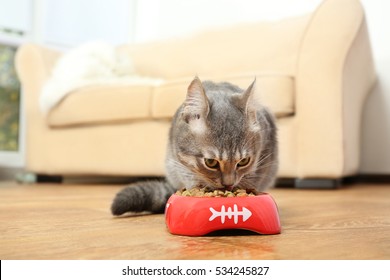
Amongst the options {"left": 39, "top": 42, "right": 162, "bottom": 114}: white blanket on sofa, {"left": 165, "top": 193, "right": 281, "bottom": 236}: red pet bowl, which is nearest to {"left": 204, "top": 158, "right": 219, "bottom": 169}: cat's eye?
{"left": 165, "top": 193, "right": 281, "bottom": 236}: red pet bowl

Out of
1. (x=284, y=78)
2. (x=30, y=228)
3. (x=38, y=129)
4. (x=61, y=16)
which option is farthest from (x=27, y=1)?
(x=30, y=228)

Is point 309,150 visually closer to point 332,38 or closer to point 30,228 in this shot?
point 332,38

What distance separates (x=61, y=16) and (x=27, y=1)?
1.19ft

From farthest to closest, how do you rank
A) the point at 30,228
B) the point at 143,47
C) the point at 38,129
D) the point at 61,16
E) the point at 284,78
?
the point at 61,16 < the point at 143,47 < the point at 38,129 < the point at 284,78 < the point at 30,228

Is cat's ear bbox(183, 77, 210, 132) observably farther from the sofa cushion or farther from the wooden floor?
the sofa cushion

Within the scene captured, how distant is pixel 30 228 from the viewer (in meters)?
1.17

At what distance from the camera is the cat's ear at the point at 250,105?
1192 millimetres

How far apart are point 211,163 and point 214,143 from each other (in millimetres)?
53

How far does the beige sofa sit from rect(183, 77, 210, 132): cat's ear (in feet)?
3.11

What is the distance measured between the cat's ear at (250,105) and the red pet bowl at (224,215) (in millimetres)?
213

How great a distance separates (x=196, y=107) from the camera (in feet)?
3.88

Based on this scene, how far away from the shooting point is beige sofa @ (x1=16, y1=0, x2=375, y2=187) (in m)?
2.54

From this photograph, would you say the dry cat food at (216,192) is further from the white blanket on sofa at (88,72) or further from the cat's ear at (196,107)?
the white blanket on sofa at (88,72)

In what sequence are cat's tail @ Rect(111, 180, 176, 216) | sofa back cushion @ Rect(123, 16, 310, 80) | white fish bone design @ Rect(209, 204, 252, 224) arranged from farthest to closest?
sofa back cushion @ Rect(123, 16, 310, 80), cat's tail @ Rect(111, 180, 176, 216), white fish bone design @ Rect(209, 204, 252, 224)
